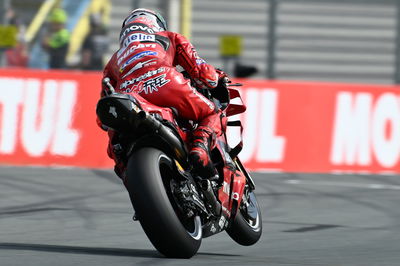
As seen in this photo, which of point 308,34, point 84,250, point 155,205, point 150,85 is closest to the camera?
point 155,205

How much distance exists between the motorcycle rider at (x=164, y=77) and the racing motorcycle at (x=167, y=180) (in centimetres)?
8

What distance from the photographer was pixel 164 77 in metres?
6.35

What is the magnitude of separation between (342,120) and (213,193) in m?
7.49

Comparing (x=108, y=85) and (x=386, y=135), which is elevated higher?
(x=108, y=85)

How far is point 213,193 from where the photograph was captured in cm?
642

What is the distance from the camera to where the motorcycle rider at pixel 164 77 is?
6309mm

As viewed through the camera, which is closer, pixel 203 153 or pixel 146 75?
pixel 203 153

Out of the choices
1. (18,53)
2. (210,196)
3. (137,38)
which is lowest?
(18,53)

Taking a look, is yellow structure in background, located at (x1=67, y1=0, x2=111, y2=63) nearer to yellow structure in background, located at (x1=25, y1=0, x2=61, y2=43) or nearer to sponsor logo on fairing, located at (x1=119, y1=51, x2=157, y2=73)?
yellow structure in background, located at (x1=25, y1=0, x2=61, y2=43)

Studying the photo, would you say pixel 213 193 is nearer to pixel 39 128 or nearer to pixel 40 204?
pixel 40 204

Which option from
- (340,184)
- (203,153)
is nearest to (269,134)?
(340,184)

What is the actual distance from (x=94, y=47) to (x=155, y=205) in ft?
33.8

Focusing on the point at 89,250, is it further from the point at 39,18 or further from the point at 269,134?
the point at 39,18

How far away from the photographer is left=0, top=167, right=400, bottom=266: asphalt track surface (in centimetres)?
634
